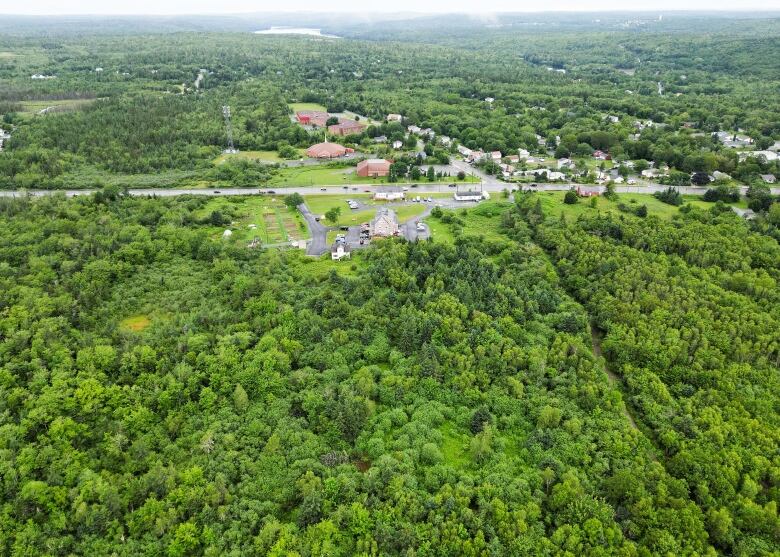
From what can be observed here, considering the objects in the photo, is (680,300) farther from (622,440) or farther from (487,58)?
(487,58)

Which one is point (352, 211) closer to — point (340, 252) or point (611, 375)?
point (340, 252)

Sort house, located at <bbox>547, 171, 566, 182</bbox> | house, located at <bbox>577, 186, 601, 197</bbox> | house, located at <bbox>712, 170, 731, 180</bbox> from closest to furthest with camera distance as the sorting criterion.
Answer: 1. house, located at <bbox>577, 186, 601, 197</bbox>
2. house, located at <bbox>712, 170, 731, 180</bbox>
3. house, located at <bbox>547, 171, 566, 182</bbox>

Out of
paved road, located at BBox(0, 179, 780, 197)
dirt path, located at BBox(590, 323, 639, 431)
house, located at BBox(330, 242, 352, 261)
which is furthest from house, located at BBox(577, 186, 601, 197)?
house, located at BBox(330, 242, 352, 261)

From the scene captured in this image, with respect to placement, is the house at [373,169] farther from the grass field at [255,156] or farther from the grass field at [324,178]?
the grass field at [255,156]

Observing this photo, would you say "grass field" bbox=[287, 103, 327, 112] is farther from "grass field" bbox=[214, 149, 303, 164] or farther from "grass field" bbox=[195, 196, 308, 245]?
"grass field" bbox=[195, 196, 308, 245]

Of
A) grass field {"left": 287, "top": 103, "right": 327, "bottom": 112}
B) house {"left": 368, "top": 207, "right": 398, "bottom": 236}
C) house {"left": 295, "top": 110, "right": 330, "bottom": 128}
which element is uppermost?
grass field {"left": 287, "top": 103, "right": 327, "bottom": 112}

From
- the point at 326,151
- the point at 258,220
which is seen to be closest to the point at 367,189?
the point at 258,220
